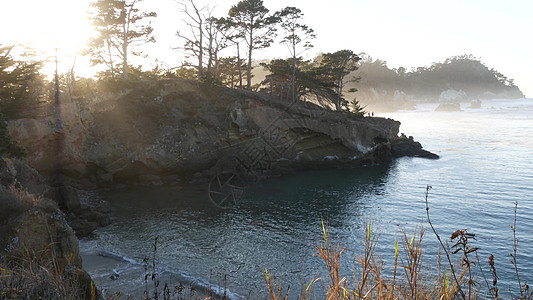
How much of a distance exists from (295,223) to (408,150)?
3321cm

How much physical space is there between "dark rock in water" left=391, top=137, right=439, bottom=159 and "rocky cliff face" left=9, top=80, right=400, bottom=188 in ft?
33.0

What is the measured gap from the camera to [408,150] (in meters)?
48.9

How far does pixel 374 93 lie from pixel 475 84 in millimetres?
58967

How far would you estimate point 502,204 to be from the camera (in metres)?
24.4

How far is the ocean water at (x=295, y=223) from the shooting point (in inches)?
595

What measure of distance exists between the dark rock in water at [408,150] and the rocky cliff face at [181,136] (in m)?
10.1

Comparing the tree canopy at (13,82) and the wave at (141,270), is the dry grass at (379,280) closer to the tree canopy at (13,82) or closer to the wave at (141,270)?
the wave at (141,270)

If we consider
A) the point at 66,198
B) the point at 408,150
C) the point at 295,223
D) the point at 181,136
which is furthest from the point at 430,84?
the point at 66,198

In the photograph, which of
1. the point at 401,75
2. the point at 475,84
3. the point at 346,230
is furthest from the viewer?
the point at 475,84

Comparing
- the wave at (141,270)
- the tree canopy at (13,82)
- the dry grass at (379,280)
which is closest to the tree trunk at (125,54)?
the tree canopy at (13,82)

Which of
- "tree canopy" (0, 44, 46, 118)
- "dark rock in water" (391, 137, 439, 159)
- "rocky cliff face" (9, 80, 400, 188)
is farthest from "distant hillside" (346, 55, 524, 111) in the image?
"tree canopy" (0, 44, 46, 118)

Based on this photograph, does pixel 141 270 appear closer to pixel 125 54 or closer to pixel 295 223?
pixel 295 223

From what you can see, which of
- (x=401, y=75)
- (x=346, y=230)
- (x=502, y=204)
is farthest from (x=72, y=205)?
(x=401, y=75)

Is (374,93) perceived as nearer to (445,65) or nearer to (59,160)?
(445,65)
